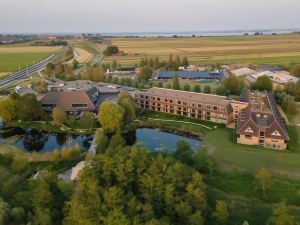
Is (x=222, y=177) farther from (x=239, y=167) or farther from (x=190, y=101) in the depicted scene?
(x=190, y=101)

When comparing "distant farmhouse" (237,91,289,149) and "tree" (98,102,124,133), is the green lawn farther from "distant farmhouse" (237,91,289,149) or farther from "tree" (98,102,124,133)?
"distant farmhouse" (237,91,289,149)

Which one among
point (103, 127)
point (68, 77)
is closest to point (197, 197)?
point (103, 127)

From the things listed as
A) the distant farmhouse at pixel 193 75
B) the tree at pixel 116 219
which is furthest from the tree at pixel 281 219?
the distant farmhouse at pixel 193 75

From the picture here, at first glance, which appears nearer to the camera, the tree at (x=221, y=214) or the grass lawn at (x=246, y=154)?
the tree at (x=221, y=214)

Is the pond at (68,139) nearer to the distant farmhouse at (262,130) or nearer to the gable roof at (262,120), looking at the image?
the distant farmhouse at (262,130)

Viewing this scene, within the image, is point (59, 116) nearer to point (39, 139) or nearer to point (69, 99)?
point (39, 139)

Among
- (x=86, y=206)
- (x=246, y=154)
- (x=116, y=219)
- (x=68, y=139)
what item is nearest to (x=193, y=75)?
(x=68, y=139)
